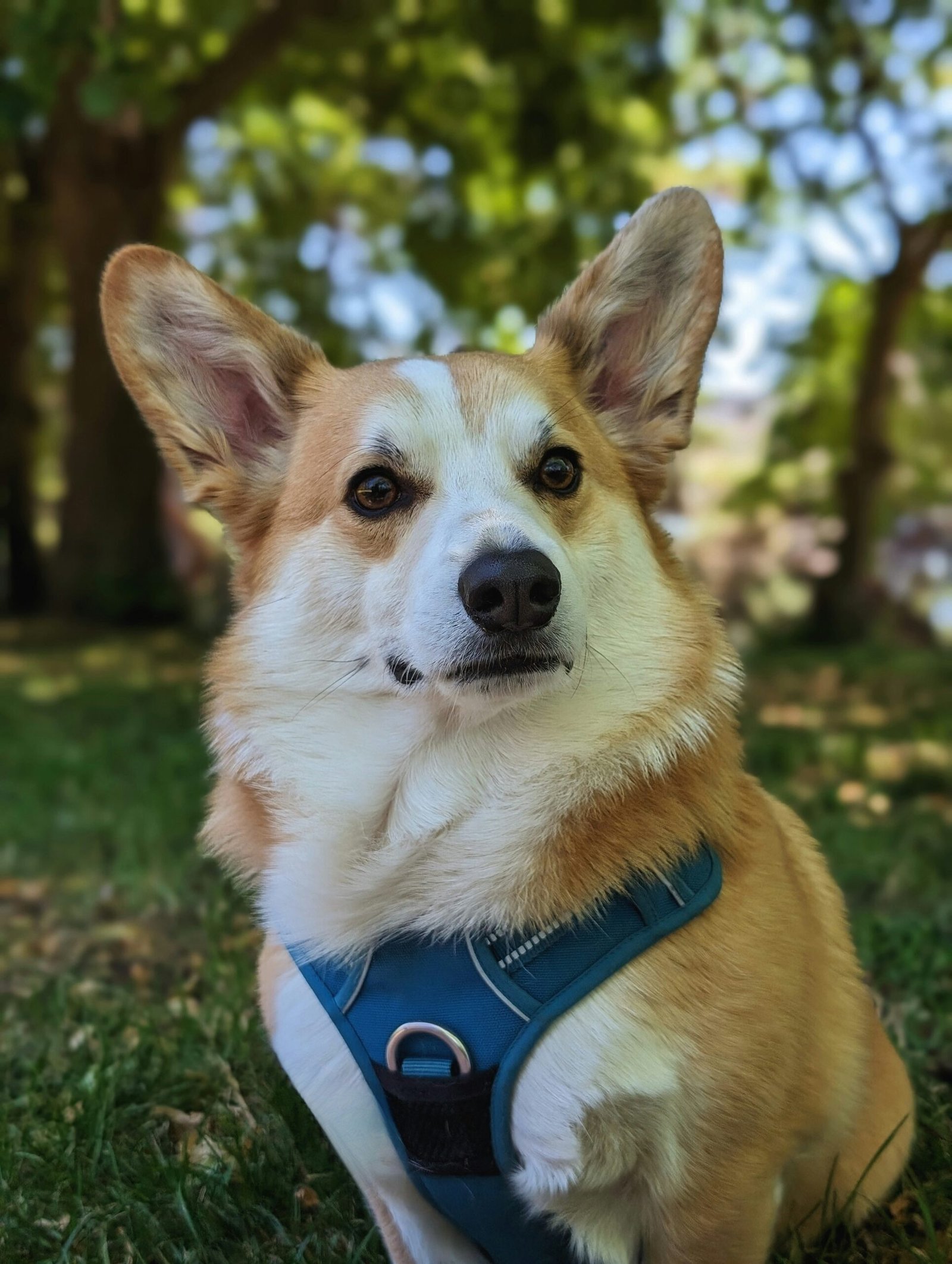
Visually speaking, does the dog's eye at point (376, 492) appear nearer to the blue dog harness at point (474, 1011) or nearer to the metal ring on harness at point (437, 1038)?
the blue dog harness at point (474, 1011)

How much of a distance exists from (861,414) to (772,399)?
2369mm

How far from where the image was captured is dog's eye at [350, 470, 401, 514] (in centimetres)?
215

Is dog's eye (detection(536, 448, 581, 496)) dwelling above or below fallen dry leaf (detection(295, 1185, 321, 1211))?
above

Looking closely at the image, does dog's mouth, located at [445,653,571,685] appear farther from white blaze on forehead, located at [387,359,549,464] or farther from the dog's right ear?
the dog's right ear

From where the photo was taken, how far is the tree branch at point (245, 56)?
27.1 ft

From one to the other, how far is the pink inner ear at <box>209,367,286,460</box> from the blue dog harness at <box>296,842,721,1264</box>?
44.4 inches

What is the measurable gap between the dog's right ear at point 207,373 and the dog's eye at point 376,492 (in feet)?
0.85

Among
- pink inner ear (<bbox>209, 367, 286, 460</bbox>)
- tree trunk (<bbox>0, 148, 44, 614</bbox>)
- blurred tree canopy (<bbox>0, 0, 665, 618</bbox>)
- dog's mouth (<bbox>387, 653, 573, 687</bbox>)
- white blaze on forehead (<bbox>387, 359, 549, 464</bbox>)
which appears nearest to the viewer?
dog's mouth (<bbox>387, 653, 573, 687</bbox>)

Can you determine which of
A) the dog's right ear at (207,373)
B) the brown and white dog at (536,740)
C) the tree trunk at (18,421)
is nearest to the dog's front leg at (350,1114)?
the brown and white dog at (536,740)

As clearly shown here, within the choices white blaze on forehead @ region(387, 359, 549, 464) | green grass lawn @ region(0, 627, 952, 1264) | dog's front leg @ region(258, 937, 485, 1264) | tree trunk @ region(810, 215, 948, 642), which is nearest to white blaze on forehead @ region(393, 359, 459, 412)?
white blaze on forehead @ region(387, 359, 549, 464)

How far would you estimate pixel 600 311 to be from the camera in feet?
7.88

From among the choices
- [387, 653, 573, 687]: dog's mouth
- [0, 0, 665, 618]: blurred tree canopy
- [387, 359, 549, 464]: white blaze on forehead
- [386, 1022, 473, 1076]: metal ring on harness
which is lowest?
[386, 1022, 473, 1076]: metal ring on harness

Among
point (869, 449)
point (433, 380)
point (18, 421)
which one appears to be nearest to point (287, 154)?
point (18, 421)

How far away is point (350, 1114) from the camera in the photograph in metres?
1.94
